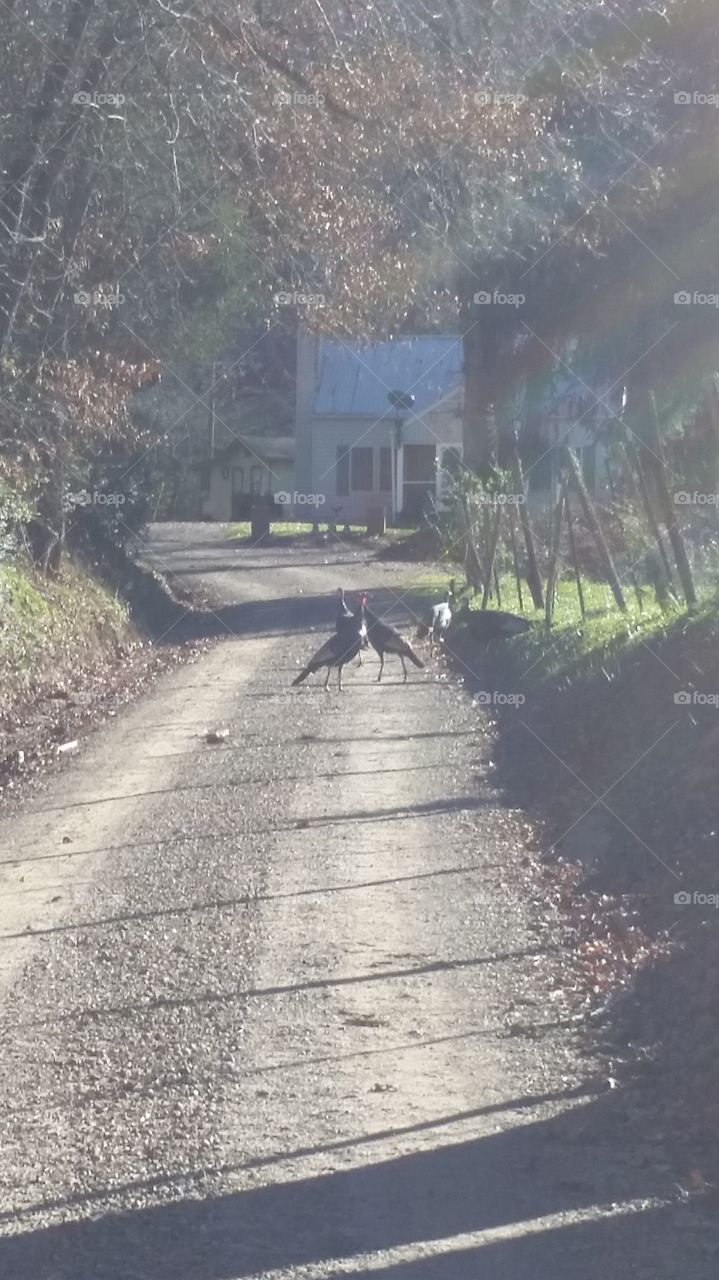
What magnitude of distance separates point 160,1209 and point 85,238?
1223cm

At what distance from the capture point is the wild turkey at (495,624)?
1803cm

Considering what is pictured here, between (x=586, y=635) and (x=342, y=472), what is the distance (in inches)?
1309

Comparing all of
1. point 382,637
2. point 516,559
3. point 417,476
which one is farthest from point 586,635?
point 417,476

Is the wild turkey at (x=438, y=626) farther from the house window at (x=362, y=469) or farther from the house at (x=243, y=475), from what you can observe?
the house at (x=243, y=475)

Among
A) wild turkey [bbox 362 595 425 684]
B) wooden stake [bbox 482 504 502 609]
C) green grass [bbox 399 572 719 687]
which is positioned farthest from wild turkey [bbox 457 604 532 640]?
wild turkey [bbox 362 595 425 684]

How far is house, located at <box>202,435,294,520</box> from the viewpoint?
54219 mm

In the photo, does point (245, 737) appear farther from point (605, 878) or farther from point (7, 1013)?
point (7, 1013)

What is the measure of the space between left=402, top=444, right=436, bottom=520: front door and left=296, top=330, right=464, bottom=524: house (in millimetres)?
29

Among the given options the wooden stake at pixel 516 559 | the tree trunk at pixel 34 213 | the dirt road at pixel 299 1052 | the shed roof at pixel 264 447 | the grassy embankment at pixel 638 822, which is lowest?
the dirt road at pixel 299 1052

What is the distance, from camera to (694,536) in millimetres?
13719

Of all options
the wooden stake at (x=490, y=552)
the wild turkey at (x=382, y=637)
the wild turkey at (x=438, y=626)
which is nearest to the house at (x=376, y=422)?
the wild turkey at (x=438, y=626)

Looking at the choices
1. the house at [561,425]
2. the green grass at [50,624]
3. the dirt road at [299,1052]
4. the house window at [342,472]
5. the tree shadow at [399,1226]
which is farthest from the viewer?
the house window at [342,472]

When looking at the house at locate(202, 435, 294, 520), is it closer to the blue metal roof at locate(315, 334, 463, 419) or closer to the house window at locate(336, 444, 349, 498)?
the blue metal roof at locate(315, 334, 463, 419)

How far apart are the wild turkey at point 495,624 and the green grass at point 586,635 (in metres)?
0.15
